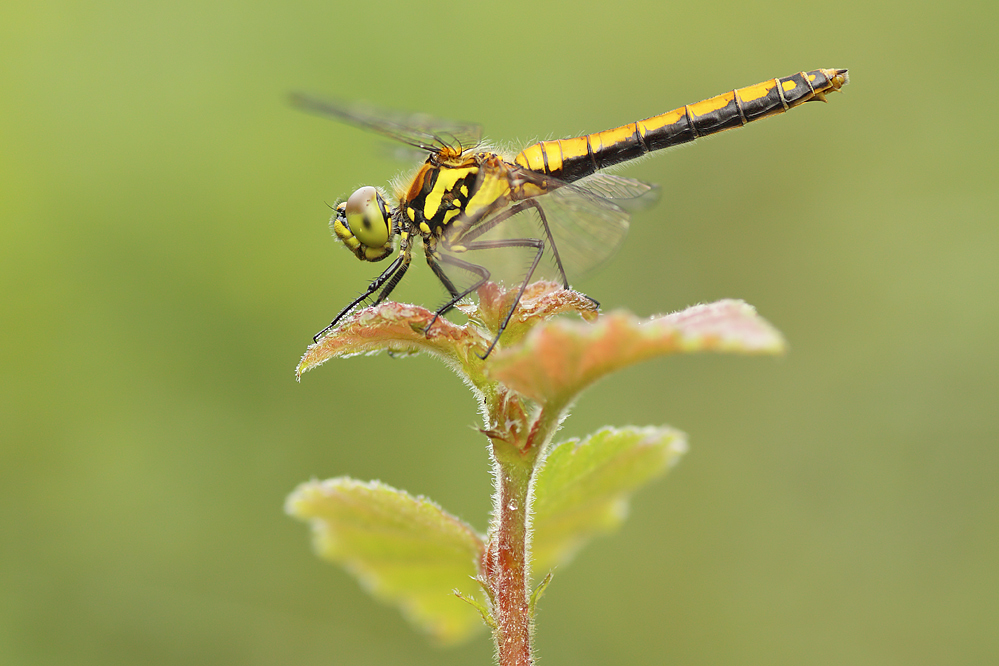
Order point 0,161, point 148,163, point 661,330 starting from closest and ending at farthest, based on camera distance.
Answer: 1. point 661,330
2. point 0,161
3. point 148,163

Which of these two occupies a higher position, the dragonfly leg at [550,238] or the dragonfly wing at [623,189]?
the dragonfly wing at [623,189]

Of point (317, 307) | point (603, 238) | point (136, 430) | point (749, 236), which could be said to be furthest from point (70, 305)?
point (749, 236)

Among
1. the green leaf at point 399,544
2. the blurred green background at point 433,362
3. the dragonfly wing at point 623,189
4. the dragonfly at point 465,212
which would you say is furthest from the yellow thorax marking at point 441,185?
the blurred green background at point 433,362

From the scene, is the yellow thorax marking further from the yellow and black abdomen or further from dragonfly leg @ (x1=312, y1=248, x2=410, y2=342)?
the yellow and black abdomen

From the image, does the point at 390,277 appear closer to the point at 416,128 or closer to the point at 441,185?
the point at 441,185

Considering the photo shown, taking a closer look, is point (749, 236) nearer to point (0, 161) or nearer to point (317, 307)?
point (317, 307)

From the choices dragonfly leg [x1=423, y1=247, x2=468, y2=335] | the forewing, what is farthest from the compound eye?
the forewing

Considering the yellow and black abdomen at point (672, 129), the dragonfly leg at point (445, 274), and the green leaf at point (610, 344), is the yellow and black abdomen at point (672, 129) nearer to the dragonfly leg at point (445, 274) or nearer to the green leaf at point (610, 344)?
the dragonfly leg at point (445, 274)
